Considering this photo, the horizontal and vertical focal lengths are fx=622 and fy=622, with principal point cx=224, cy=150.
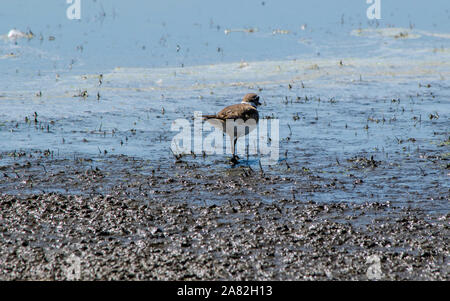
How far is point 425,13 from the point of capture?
3709 cm

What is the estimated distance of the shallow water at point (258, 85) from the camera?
1143cm

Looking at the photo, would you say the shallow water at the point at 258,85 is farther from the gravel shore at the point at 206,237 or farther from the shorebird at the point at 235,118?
the gravel shore at the point at 206,237

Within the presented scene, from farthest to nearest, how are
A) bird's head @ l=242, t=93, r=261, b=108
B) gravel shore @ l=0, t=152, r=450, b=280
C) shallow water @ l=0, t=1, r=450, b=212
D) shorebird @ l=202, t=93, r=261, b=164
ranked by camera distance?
bird's head @ l=242, t=93, r=261, b=108
shorebird @ l=202, t=93, r=261, b=164
shallow water @ l=0, t=1, r=450, b=212
gravel shore @ l=0, t=152, r=450, b=280

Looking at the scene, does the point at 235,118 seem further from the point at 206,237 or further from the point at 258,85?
the point at 258,85

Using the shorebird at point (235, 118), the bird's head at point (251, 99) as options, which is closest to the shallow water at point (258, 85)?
the shorebird at point (235, 118)

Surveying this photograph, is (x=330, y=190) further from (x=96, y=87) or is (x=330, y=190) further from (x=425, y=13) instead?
(x=425, y=13)

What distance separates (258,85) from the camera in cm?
2020

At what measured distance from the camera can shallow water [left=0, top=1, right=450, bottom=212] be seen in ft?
37.5

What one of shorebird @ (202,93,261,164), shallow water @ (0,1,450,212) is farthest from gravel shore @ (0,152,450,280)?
shorebird @ (202,93,261,164)

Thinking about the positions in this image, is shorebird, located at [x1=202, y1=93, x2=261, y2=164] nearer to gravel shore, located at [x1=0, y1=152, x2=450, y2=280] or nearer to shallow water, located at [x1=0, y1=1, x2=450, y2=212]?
shallow water, located at [x1=0, y1=1, x2=450, y2=212]

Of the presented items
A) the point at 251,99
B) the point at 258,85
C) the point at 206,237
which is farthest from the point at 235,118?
the point at 258,85

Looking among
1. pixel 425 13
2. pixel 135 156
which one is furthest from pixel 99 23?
pixel 135 156

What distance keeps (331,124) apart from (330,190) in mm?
5049
